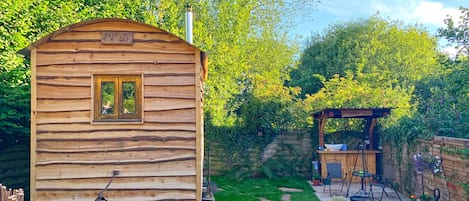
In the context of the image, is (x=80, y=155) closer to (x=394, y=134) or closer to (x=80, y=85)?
(x=80, y=85)

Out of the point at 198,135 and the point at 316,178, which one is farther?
the point at 316,178

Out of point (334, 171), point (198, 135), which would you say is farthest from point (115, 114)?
point (334, 171)

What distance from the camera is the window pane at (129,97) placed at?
17.4 feet

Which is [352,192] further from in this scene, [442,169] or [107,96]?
[107,96]

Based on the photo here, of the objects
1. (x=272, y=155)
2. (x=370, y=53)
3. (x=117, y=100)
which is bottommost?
(x=272, y=155)

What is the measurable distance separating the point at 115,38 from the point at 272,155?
6335mm

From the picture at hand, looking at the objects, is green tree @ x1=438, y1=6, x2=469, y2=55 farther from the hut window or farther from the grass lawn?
A: the hut window

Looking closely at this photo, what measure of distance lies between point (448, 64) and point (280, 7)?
26.2 feet

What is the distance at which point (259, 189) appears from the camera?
8.80 metres

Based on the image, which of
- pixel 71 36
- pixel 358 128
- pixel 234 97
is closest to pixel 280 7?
pixel 234 97

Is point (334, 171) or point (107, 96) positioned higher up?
point (107, 96)

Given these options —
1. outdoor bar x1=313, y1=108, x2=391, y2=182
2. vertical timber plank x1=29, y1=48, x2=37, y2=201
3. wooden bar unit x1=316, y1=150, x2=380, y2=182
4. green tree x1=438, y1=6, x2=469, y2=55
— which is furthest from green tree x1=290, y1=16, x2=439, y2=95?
vertical timber plank x1=29, y1=48, x2=37, y2=201

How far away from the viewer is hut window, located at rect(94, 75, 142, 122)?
5270mm

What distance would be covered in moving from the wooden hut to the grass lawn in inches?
103
